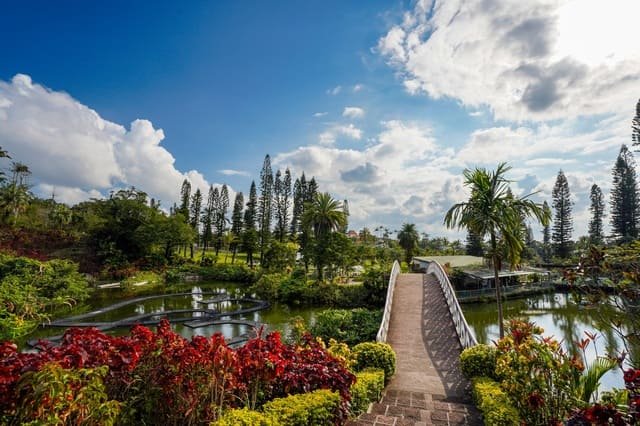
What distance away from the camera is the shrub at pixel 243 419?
2.58m

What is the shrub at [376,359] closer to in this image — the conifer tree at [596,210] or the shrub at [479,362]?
the shrub at [479,362]

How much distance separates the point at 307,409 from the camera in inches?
122

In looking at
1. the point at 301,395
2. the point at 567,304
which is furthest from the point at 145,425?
the point at 567,304

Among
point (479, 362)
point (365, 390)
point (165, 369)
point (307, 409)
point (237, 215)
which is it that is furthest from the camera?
point (237, 215)

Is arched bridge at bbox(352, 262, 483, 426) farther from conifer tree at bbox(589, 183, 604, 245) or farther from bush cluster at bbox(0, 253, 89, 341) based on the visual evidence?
conifer tree at bbox(589, 183, 604, 245)

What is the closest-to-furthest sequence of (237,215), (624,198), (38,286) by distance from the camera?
(38,286), (624,198), (237,215)

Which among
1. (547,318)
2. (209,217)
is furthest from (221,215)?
(547,318)

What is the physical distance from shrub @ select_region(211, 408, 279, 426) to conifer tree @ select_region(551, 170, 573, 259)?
44832 millimetres

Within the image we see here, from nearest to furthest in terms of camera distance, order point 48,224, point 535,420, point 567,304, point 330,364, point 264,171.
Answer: point 535,420 → point 330,364 → point 567,304 → point 48,224 → point 264,171

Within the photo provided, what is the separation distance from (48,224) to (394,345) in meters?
39.8

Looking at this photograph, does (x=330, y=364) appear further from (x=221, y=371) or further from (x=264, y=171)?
(x=264, y=171)

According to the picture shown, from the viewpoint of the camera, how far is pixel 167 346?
→ 2945 mm

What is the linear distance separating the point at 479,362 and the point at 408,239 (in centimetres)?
Answer: 3643

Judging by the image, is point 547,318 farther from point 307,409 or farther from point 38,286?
point 38,286
